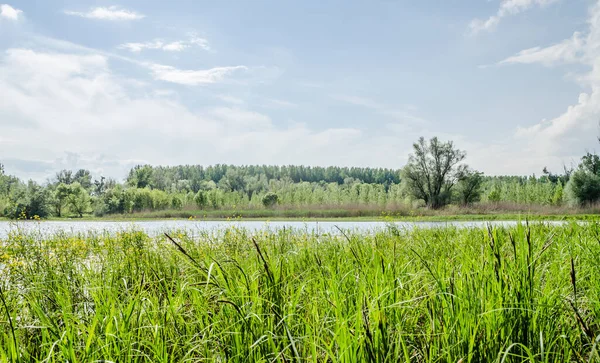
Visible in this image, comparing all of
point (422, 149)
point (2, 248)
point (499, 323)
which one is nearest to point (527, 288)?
point (499, 323)

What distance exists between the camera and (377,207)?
30.4m

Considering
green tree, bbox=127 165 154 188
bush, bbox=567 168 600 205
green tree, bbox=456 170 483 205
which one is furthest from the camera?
green tree, bbox=127 165 154 188

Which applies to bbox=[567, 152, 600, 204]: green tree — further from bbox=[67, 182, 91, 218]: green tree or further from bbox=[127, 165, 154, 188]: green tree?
bbox=[127, 165, 154, 188]: green tree

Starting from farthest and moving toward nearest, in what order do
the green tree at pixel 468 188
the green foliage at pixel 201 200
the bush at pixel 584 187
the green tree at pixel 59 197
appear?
the green tree at pixel 59 197, the green foliage at pixel 201 200, the green tree at pixel 468 188, the bush at pixel 584 187

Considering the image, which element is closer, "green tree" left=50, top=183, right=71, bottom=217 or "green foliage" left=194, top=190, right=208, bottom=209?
"green foliage" left=194, top=190, right=208, bottom=209

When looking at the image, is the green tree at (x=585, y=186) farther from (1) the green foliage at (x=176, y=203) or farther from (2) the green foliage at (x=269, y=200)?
(1) the green foliage at (x=176, y=203)

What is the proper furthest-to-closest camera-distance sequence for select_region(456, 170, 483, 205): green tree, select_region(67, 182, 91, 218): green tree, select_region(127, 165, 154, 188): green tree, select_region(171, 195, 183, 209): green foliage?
select_region(127, 165, 154, 188): green tree, select_region(171, 195, 183, 209): green foliage, select_region(67, 182, 91, 218): green tree, select_region(456, 170, 483, 205): green tree

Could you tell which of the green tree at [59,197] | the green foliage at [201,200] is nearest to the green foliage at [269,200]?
the green foliage at [201,200]

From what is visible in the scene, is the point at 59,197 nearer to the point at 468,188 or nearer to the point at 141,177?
the point at 141,177

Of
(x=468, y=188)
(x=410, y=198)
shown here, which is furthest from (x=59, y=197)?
(x=468, y=188)

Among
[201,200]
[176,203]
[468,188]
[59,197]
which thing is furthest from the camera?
[176,203]

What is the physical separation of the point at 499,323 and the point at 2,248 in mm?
7297

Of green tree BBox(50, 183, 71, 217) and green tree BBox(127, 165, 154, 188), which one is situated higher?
green tree BBox(127, 165, 154, 188)

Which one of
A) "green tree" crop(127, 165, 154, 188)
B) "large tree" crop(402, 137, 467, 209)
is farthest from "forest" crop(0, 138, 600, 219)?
"green tree" crop(127, 165, 154, 188)
